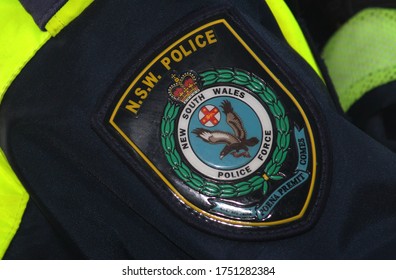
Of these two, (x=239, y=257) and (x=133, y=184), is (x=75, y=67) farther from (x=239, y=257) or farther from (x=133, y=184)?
(x=239, y=257)

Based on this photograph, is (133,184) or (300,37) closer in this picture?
(133,184)

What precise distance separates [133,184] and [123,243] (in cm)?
10

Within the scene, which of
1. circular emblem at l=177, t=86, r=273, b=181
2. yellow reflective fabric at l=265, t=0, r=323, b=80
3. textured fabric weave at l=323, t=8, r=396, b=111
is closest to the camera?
circular emblem at l=177, t=86, r=273, b=181

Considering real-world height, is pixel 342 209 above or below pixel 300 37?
below

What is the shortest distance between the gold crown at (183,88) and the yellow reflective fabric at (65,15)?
0.51 feet

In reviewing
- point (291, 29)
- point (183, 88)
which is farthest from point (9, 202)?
point (291, 29)

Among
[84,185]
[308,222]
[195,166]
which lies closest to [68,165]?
[84,185]

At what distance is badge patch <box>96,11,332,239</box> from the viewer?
2.30 feet

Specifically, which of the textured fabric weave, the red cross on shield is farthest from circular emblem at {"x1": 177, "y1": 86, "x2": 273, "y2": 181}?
the textured fabric weave

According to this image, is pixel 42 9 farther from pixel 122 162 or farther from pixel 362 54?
pixel 362 54

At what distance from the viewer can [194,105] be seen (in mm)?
703

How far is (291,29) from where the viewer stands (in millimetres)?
838

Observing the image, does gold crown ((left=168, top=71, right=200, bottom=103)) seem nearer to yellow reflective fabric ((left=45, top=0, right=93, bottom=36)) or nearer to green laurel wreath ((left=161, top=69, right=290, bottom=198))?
green laurel wreath ((left=161, top=69, right=290, bottom=198))
